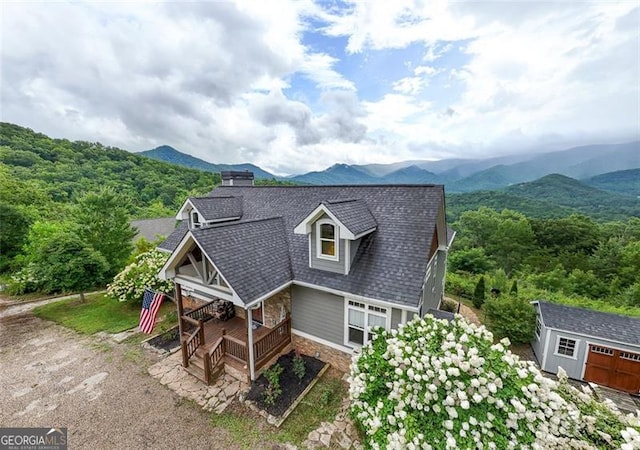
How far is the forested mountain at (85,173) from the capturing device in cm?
4150

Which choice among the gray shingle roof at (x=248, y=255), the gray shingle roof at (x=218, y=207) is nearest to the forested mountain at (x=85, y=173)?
the gray shingle roof at (x=218, y=207)

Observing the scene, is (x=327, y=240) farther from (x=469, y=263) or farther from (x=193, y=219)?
(x=469, y=263)

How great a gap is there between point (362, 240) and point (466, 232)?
52052 millimetres

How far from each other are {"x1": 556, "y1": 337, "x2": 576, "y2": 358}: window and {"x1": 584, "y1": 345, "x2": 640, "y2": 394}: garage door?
473mm

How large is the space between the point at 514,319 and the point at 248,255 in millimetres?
12655

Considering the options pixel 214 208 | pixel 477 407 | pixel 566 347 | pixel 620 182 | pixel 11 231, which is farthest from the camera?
pixel 620 182

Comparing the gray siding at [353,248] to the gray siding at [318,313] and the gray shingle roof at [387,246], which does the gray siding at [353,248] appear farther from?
the gray siding at [318,313]

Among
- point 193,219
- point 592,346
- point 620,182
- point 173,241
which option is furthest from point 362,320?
point 620,182

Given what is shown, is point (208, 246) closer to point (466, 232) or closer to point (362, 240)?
point (362, 240)

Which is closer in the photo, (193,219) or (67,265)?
(67,265)

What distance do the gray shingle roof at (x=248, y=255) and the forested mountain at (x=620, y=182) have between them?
718ft

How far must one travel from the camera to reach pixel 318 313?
9188 millimetres

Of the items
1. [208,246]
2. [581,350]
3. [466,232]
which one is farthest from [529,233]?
[208,246]

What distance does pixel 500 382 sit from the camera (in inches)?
166
